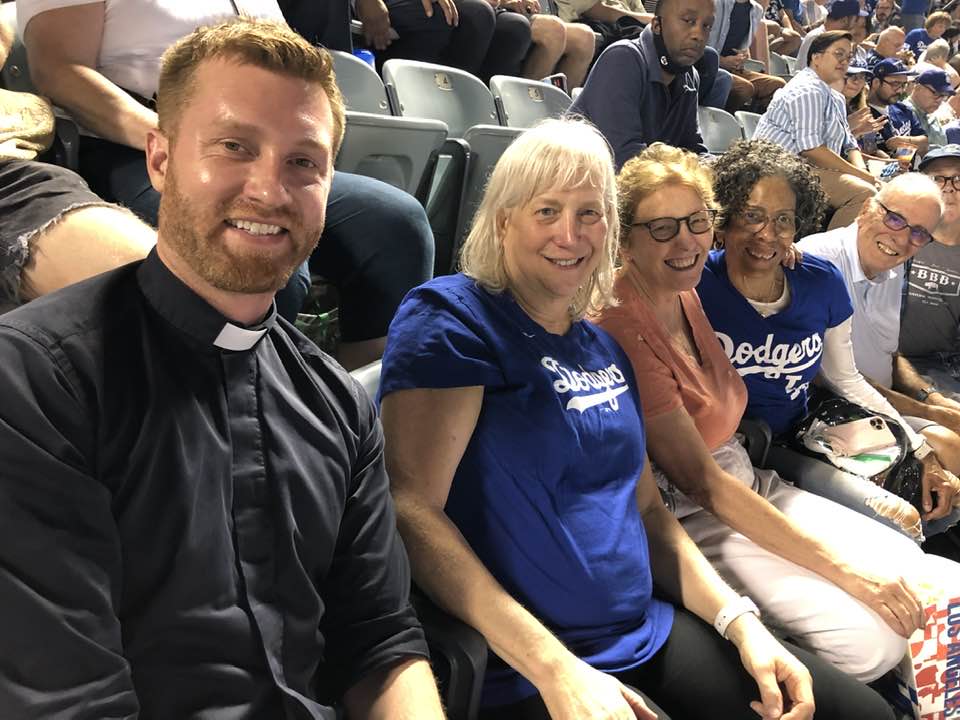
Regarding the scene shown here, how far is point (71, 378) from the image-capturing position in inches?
29.3

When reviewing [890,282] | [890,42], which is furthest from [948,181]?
[890,42]

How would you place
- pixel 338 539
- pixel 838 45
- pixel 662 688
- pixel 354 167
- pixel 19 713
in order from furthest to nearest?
1. pixel 838 45
2. pixel 354 167
3. pixel 662 688
4. pixel 338 539
5. pixel 19 713

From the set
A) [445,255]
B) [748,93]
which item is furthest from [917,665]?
[748,93]

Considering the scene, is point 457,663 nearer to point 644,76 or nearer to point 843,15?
point 644,76

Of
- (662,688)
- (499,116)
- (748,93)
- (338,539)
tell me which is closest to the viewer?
(338,539)

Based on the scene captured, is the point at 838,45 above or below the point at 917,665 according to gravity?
above

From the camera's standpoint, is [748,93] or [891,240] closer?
[891,240]

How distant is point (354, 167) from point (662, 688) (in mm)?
1543

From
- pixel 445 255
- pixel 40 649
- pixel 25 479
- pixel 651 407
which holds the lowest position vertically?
pixel 445 255

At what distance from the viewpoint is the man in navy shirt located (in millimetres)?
2902

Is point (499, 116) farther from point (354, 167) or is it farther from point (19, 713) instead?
point (19, 713)

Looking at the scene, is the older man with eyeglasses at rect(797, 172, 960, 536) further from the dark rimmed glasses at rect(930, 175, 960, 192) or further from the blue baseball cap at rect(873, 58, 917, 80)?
the blue baseball cap at rect(873, 58, 917, 80)

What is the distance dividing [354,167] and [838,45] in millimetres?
3097

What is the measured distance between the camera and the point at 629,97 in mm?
2908
